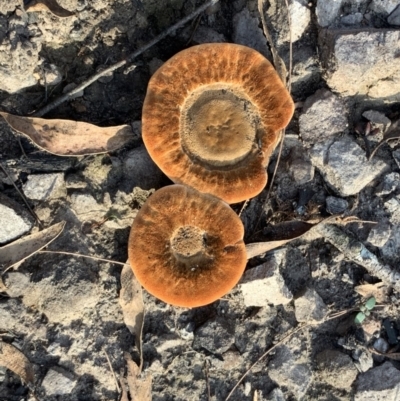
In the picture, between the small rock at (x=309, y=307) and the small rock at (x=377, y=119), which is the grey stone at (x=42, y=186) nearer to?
the small rock at (x=309, y=307)

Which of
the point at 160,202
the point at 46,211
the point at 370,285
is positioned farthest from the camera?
the point at 370,285

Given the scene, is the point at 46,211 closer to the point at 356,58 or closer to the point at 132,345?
the point at 132,345

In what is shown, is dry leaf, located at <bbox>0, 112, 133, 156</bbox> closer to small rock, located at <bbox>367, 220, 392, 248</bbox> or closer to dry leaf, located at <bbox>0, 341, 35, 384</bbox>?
dry leaf, located at <bbox>0, 341, 35, 384</bbox>

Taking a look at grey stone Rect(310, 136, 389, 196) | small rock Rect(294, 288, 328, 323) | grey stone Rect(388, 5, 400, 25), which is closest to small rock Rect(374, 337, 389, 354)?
small rock Rect(294, 288, 328, 323)

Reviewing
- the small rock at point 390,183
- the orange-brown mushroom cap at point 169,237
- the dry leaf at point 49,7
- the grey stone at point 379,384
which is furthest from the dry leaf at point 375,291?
the dry leaf at point 49,7

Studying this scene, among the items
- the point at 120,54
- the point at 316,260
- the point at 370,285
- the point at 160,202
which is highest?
the point at 120,54

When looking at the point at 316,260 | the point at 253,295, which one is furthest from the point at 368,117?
the point at 253,295

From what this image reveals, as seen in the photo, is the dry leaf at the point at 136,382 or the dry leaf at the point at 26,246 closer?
the dry leaf at the point at 26,246
